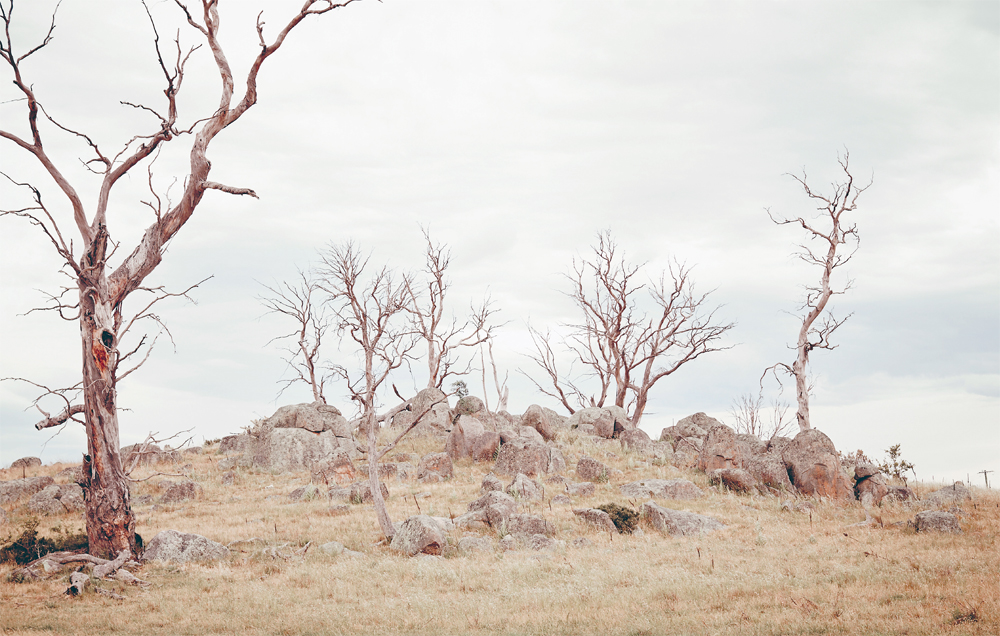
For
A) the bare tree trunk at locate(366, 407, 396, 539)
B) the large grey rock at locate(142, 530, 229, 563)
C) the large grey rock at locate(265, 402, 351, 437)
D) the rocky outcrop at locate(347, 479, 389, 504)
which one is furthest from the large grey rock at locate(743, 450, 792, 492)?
the large grey rock at locate(265, 402, 351, 437)

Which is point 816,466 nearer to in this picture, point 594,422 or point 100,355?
point 594,422

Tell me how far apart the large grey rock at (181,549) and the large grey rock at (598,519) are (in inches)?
358

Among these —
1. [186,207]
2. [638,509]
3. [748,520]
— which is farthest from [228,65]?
[748,520]

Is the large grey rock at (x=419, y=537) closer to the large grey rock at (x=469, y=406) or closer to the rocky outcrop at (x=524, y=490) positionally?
the rocky outcrop at (x=524, y=490)

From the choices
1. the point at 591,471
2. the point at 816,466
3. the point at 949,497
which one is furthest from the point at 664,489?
the point at 949,497

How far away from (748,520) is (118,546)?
16.1 metres

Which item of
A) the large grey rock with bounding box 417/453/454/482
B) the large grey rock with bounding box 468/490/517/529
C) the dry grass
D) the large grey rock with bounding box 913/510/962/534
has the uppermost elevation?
the large grey rock with bounding box 417/453/454/482

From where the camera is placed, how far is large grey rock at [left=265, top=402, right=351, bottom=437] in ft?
111

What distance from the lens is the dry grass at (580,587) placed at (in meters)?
10.7

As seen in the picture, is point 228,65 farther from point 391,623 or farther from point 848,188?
point 848,188

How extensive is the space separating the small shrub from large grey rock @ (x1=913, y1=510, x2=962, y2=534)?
6.80m

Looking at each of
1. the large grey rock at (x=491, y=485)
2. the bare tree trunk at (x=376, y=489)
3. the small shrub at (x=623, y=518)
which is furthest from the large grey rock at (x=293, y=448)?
the small shrub at (x=623, y=518)

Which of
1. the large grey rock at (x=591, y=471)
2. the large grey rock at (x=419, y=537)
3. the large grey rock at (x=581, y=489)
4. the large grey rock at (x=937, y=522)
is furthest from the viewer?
the large grey rock at (x=591, y=471)

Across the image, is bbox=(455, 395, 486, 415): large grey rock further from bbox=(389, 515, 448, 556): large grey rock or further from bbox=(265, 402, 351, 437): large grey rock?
bbox=(389, 515, 448, 556): large grey rock
